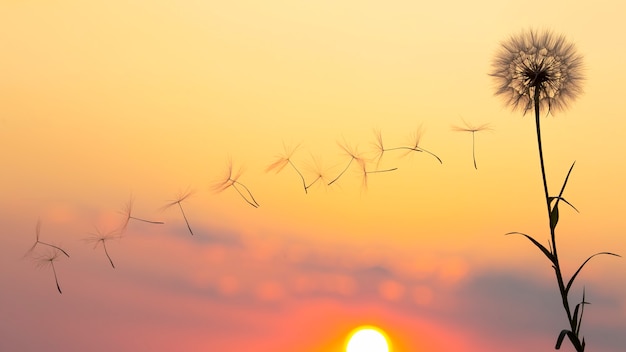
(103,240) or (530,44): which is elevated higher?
(530,44)

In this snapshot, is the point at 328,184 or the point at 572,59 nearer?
the point at 328,184

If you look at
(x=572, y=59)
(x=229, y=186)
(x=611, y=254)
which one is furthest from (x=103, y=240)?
(x=572, y=59)

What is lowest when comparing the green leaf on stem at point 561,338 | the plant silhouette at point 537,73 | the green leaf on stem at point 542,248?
the green leaf on stem at point 561,338

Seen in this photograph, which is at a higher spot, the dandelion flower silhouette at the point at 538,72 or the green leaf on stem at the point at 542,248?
the dandelion flower silhouette at the point at 538,72

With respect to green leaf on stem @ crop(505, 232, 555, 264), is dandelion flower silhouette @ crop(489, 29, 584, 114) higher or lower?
higher

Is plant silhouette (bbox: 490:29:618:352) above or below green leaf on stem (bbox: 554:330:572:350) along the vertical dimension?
above

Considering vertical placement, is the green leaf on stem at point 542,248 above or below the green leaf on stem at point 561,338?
above

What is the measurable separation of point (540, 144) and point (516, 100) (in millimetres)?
1706

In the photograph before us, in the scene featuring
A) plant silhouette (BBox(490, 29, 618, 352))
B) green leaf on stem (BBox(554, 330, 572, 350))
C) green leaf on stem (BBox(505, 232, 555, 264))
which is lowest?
green leaf on stem (BBox(554, 330, 572, 350))

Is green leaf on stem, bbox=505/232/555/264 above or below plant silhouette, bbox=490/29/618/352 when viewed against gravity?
below

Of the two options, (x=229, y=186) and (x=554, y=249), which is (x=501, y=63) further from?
(x=229, y=186)

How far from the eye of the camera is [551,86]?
7.70 m

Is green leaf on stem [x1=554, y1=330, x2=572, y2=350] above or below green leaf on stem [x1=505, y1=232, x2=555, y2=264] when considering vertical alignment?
below

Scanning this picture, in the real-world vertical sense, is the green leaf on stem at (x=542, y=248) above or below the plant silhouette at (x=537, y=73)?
below
